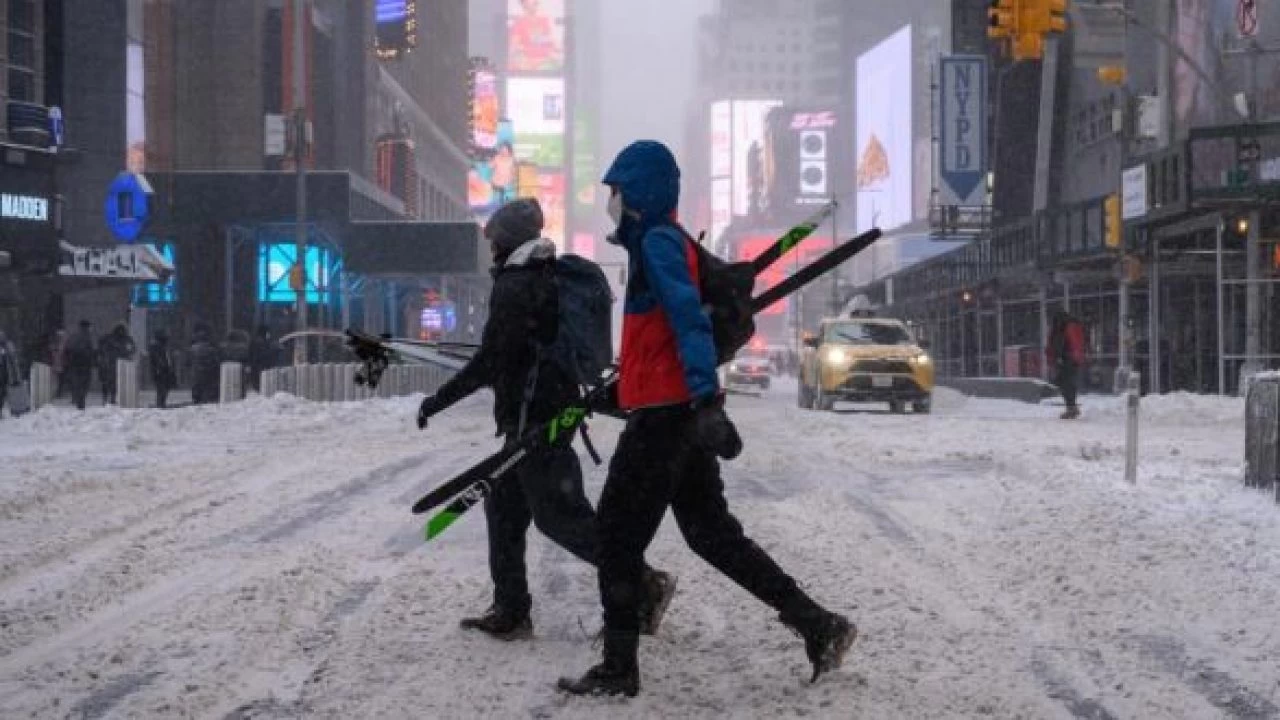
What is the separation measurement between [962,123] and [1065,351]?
32.4m

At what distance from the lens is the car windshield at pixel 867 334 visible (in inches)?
955

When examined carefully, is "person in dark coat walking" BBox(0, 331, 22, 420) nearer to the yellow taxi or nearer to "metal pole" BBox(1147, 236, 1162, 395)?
the yellow taxi

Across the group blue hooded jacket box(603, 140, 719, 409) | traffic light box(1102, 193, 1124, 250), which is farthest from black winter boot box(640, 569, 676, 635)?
traffic light box(1102, 193, 1124, 250)

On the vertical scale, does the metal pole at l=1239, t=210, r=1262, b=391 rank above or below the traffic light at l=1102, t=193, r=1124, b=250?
below

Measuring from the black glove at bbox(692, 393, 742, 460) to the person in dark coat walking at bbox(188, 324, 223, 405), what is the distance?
23.6 meters

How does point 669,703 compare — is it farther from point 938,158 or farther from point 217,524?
point 938,158

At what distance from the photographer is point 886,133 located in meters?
126

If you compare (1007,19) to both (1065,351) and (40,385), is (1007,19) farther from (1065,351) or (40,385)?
(40,385)

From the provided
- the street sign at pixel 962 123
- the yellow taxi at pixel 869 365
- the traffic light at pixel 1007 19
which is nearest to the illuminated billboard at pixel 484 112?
the street sign at pixel 962 123

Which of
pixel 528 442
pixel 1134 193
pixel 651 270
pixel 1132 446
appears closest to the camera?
pixel 651 270

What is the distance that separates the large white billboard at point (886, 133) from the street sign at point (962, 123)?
66.7m

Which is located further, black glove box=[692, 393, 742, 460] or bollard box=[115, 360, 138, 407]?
bollard box=[115, 360, 138, 407]

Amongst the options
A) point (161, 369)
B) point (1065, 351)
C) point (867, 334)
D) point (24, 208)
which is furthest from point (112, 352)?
point (1065, 351)

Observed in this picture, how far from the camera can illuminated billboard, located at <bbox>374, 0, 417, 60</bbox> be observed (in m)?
62.7
